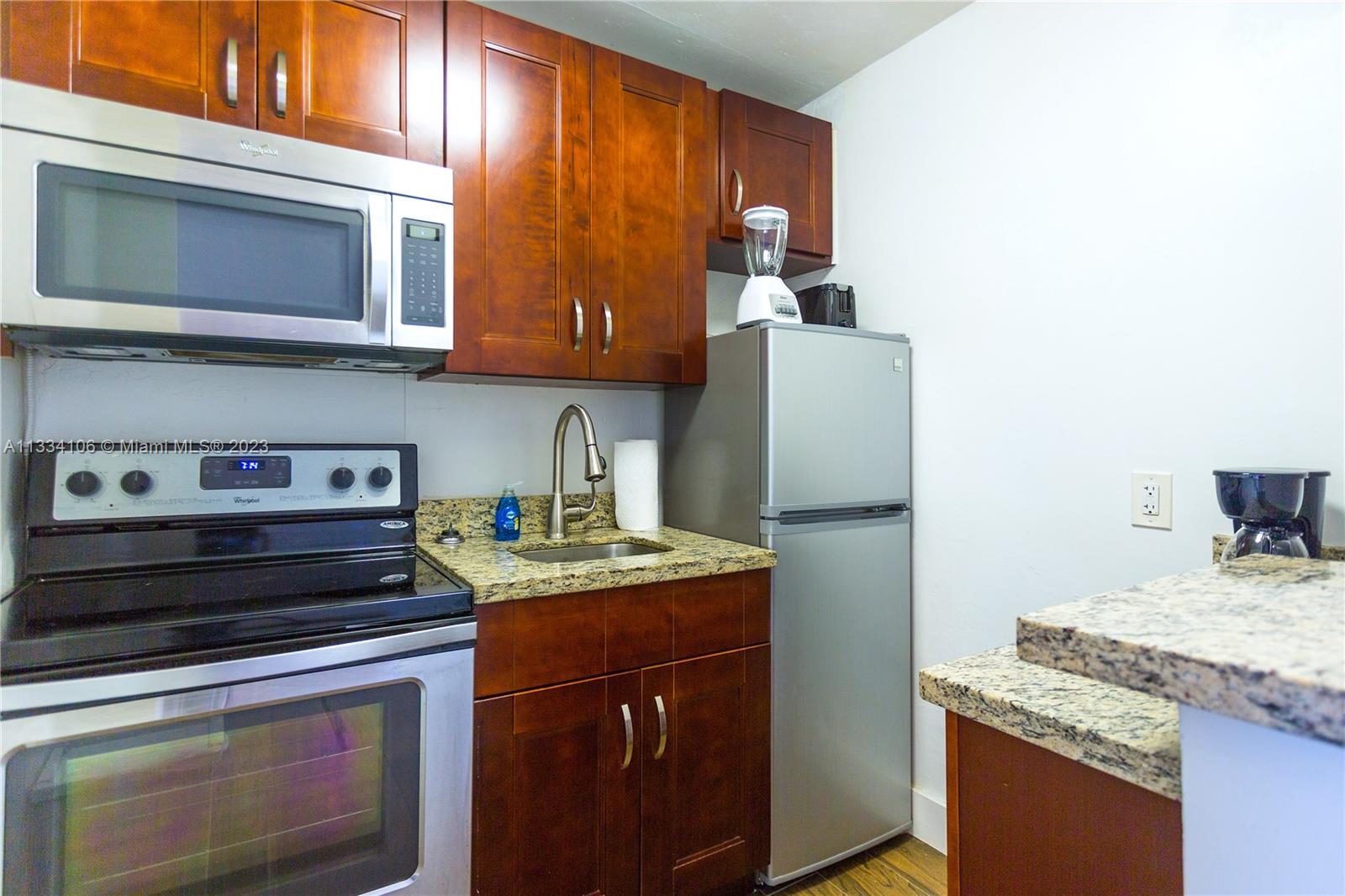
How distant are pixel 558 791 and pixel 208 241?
4.43 feet

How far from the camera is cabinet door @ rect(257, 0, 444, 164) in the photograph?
1386 mm

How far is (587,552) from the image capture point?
77.6 inches

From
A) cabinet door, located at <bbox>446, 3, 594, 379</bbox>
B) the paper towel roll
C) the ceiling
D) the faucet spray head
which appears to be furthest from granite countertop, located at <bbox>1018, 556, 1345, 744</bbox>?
the ceiling

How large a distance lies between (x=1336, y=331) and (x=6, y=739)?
2.34m

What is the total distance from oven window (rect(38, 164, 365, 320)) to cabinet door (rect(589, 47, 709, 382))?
64cm

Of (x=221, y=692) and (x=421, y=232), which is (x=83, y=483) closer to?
(x=221, y=692)

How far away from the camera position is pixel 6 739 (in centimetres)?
96

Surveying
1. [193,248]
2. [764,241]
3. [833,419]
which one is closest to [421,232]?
[193,248]

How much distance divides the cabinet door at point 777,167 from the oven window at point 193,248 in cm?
114

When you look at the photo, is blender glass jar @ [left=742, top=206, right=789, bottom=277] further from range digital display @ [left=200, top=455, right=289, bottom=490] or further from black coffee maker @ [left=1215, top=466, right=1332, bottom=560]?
range digital display @ [left=200, top=455, right=289, bottom=490]

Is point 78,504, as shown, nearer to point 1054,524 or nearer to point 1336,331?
point 1054,524

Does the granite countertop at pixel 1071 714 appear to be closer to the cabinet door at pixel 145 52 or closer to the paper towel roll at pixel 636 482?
the paper towel roll at pixel 636 482

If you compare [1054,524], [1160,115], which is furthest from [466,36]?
[1054,524]

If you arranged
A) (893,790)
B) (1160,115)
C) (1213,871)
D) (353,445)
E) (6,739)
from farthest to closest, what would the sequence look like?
1. (893,790)
2. (353,445)
3. (1160,115)
4. (6,739)
5. (1213,871)
